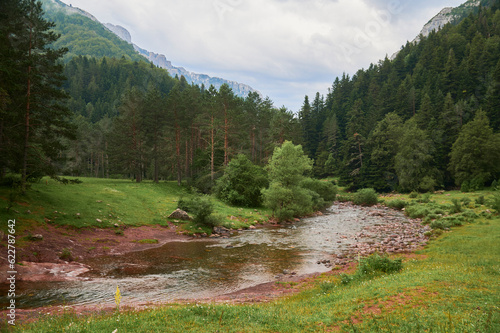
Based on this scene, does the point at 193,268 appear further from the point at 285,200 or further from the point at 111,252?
the point at 285,200

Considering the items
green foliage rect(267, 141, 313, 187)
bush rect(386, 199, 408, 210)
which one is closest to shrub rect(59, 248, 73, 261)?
green foliage rect(267, 141, 313, 187)

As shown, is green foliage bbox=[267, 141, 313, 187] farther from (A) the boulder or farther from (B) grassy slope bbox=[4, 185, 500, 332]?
(B) grassy slope bbox=[4, 185, 500, 332]

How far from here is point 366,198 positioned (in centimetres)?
6159

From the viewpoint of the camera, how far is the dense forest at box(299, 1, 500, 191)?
6328cm

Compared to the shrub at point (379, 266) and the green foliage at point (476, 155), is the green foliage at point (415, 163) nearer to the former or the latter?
the green foliage at point (476, 155)

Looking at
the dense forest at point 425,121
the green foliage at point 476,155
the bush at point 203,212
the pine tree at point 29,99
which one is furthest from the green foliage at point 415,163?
the pine tree at point 29,99

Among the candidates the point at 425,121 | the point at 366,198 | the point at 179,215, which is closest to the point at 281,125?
the point at 366,198

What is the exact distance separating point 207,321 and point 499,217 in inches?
1416

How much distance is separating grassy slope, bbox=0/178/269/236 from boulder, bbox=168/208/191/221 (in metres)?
0.96

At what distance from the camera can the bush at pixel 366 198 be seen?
201 feet

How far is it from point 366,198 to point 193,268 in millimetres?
53944

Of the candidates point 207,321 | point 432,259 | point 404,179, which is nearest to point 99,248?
point 207,321

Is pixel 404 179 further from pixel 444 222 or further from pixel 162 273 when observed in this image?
pixel 162 273

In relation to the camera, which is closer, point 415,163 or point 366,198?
point 366,198
